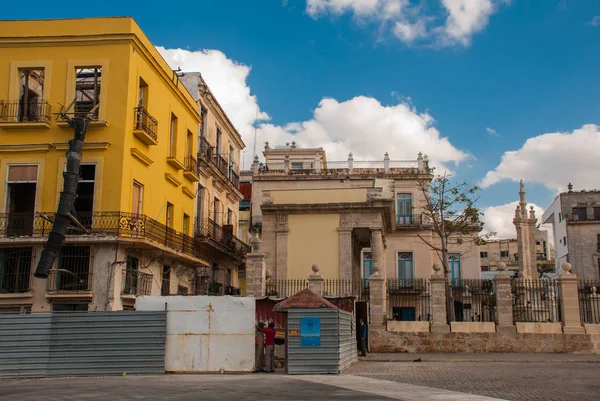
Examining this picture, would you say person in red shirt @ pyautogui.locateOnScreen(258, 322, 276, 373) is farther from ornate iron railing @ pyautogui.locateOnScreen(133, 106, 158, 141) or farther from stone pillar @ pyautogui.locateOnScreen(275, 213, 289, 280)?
stone pillar @ pyautogui.locateOnScreen(275, 213, 289, 280)

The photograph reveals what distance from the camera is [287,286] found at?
27.9m

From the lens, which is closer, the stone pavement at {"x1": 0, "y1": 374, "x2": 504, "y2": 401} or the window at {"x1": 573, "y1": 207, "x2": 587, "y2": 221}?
the stone pavement at {"x1": 0, "y1": 374, "x2": 504, "y2": 401}

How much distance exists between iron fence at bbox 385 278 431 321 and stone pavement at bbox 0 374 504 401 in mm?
11309

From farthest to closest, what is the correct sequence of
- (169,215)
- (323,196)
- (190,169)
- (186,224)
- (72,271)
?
(186,224) < (323,196) < (190,169) < (169,215) < (72,271)

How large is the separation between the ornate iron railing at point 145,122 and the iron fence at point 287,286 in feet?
25.3

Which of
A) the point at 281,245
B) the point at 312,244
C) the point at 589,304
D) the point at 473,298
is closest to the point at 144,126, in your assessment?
the point at 281,245

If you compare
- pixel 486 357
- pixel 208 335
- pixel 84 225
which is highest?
pixel 84 225

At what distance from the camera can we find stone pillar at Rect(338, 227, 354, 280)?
28.8 m

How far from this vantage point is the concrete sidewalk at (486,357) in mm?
21406

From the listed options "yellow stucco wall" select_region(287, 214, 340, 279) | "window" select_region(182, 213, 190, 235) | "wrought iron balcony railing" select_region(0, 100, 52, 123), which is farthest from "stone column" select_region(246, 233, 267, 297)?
"wrought iron balcony railing" select_region(0, 100, 52, 123)

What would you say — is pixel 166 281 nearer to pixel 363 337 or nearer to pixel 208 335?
pixel 363 337

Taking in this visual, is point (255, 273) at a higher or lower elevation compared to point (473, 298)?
higher

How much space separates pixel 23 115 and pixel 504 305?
18727mm

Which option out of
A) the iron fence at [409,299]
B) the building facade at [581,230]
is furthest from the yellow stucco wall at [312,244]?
the building facade at [581,230]
